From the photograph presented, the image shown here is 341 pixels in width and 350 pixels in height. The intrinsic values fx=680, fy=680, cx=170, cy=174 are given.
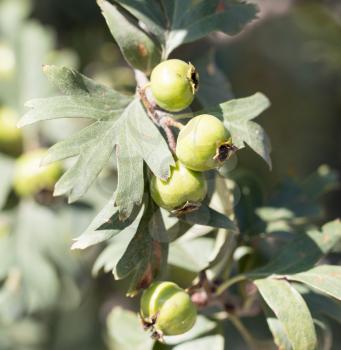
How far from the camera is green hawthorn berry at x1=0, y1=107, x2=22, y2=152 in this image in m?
2.07

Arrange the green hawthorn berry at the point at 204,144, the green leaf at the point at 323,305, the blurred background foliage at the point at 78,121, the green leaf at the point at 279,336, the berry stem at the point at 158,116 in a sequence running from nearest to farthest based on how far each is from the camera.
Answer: the green hawthorn berry at the point at 204,144 → the berry stem at the point at 158,116 → the green leaf at the point at 279,336 → the green leaf at the point at 323,305 → the blurred background foliage at the point at 78,121

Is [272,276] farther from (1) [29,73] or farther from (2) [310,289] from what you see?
(1) [29,73]

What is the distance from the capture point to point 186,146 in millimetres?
1043

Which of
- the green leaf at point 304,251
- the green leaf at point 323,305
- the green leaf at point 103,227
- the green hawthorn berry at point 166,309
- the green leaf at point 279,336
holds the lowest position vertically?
the green leaf at point 323,305

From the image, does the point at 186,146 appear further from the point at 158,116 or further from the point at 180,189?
the point at 158,116

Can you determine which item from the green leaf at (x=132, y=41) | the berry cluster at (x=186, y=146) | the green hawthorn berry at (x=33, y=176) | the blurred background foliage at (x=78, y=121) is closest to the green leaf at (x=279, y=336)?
the berry cluster at (x=186, y=146)

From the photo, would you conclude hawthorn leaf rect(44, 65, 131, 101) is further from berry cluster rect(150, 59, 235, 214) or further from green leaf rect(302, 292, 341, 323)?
green leaf rect(302, 292, 341, 323)

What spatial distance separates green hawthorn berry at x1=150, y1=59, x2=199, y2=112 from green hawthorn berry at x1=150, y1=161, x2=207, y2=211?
0.34 ft

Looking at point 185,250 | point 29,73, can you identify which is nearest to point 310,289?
point 185,250

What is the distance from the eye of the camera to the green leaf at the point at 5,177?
2012mm

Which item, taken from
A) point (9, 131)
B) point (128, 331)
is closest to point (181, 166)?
point (128, 331)

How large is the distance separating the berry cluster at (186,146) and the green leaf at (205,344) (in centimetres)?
44

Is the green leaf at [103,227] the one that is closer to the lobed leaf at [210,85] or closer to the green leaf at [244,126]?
the green leaf at [244,126]

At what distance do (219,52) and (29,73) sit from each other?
2.07 ft
